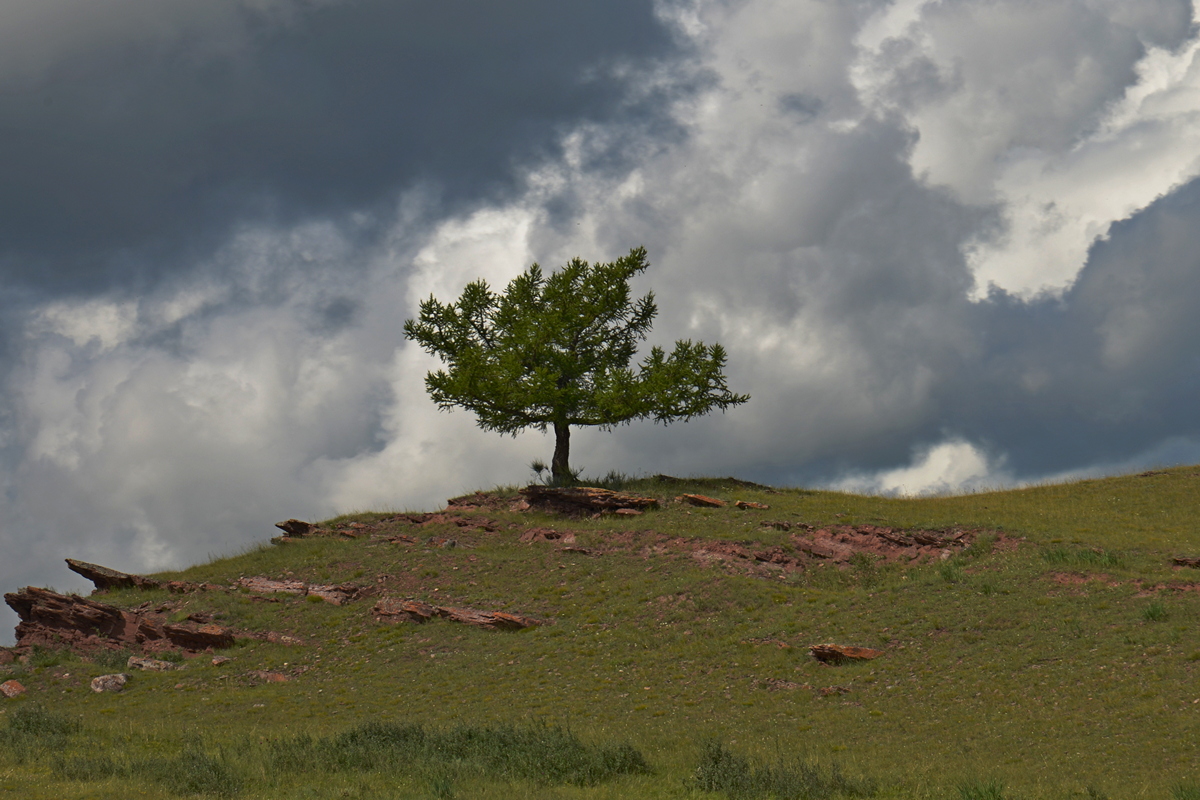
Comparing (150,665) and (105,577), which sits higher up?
(105,577)

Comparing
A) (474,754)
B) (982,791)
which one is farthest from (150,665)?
(982,791)

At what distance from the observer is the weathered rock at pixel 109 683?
81.9ft

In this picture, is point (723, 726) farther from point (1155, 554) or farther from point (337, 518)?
point (337, 518)

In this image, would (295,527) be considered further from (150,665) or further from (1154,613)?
(1154,613)

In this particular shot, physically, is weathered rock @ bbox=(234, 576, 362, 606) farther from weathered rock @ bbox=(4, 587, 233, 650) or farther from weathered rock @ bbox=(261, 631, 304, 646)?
weathered rock @ bbox=(4, 587, 233, 650)

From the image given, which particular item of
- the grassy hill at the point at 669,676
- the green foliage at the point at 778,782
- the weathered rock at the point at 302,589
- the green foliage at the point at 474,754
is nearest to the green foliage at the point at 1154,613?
the grassy hill at the point at 669,676

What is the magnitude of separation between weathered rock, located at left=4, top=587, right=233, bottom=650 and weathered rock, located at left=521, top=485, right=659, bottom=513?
50.7 ft

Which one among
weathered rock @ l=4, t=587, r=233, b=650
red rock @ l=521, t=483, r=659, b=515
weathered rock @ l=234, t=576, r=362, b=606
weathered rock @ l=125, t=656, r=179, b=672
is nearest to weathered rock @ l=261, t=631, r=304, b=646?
Answer: weathered rock @ l=4, t=587, r=233, b=650

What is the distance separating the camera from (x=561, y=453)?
45.8 m

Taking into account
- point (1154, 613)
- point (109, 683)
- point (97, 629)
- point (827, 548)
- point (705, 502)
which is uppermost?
point (705, 502)

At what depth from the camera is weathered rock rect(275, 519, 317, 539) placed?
128 feet

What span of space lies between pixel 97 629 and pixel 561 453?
23249 mm

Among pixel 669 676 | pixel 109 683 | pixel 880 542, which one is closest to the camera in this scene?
pixel 669 676

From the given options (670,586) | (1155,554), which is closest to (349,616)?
(670,586)
